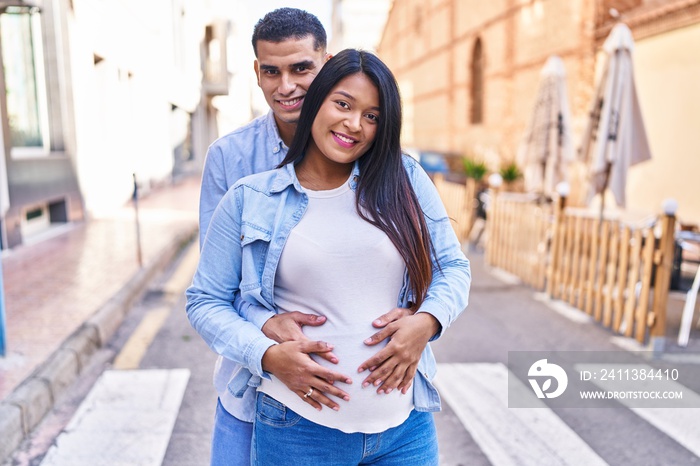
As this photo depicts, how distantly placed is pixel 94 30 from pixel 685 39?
11.5 m

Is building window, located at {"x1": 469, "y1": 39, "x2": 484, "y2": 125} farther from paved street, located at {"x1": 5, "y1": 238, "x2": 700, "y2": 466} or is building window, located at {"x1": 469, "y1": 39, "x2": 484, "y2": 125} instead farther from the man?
the man

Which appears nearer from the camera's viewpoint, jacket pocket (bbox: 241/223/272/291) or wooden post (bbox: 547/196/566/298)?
jacket pocket (bbox: 241/223/272/291)

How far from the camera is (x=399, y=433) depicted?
5.56 ft

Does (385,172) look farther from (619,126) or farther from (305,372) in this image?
(619,126)

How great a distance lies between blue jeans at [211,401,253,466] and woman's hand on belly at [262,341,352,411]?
36 cm

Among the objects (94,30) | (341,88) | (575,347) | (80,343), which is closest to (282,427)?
(341,88)

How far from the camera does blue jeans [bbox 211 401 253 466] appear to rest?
1.87 metres

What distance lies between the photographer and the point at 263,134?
2037 mm

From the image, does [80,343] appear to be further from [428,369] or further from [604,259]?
[604,259]

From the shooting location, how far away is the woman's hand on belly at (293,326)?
160cm

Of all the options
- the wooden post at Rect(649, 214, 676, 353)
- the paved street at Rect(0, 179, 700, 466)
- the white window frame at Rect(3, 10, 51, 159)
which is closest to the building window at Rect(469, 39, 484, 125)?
the white window frame at Rect(3, 10, 51, 159)

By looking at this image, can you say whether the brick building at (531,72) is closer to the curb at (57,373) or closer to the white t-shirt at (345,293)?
the curb at (57,373)

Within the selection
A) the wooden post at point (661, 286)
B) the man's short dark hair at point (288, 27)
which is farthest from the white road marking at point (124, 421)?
the wooden post at point (661, 286)

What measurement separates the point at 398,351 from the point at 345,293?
202 millimetres
